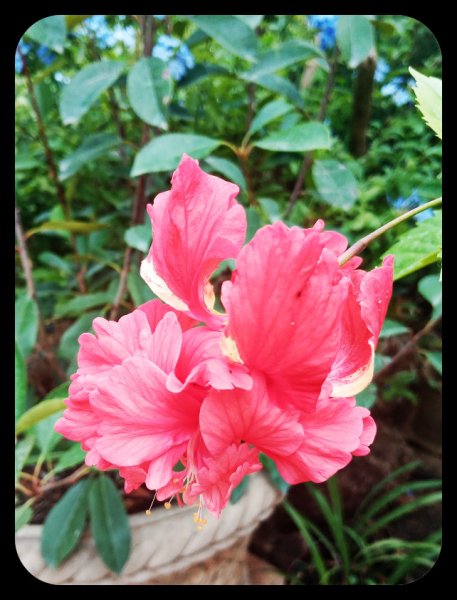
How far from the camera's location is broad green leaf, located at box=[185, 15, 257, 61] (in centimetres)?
57

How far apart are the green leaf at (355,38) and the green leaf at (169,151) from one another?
172 millimetres

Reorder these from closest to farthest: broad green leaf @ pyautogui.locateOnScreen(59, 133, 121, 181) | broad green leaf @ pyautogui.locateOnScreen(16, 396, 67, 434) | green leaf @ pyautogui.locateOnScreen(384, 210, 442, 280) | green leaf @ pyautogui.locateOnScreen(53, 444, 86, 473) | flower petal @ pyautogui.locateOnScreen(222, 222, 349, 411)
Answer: flower petal @ pyautogui.locateOnScreen(222, 222, 349, 411) → green leaf @ pyautogui.locateOnScreen(384, 210, 442, 280) → broad green leaf @ pyautogui.locateOnScreen(16, 396, 67, 434) → green leaf @ pyautogui.locateOnScreen(53, 444, 86, 473) → broad green leaf @ pyautogui.locateOnScreen(59, 133, 121, 181)

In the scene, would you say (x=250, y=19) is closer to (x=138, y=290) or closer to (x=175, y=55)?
(x=175, y=55)

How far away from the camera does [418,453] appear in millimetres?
1062

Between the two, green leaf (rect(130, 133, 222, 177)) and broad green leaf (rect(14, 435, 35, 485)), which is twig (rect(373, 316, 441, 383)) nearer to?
green leaf (rect(130, 133, 222, 177))

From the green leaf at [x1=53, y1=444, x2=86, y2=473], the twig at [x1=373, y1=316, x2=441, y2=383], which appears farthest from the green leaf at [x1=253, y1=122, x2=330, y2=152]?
the green leaf at [x1=53, y1=444, x2=86, y2=473]

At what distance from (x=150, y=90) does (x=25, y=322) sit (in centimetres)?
33

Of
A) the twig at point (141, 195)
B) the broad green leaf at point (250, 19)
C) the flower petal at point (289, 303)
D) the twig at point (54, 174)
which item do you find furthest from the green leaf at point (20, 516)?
the broad green leaf at point (250, 19)

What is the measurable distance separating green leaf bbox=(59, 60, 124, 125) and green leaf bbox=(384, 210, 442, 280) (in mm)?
412

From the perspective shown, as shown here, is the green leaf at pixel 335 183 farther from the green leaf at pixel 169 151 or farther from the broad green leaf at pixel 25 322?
the broad green leaf at pixel 25 322

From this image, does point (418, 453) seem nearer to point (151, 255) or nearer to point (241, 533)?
point (241, 533)

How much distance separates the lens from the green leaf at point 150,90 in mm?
573
